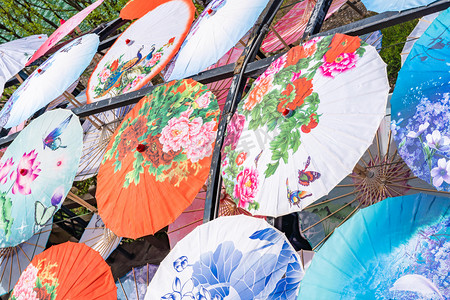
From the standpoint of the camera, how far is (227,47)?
399cm

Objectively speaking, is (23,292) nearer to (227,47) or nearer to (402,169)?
(227,47)

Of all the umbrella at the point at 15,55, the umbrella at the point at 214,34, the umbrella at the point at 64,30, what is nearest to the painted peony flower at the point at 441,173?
the umbrella at the point at 214,34

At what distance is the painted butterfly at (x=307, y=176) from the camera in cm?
283

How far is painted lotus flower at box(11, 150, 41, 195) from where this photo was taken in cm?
459

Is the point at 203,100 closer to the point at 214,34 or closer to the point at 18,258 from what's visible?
the point at 214,34

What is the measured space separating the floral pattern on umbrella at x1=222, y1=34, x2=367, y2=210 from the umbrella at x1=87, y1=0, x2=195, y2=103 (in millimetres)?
1635

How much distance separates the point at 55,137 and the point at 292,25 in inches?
127

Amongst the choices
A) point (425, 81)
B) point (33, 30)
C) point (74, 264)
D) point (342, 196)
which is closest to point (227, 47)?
point (342, 196)

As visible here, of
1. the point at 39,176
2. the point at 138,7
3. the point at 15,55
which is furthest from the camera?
the point at 15,55

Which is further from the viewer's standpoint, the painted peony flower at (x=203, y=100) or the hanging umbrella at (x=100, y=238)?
the hanging umbrella at (x=100, y=238)

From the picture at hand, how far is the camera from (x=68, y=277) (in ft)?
13.0

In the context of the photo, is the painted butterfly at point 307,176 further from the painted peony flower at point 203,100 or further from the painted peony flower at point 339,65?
the painted peony flower at point 203,100

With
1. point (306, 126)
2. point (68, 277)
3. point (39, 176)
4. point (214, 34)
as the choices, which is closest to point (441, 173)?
point (306, 126)

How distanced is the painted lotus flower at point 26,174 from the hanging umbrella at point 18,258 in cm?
107
